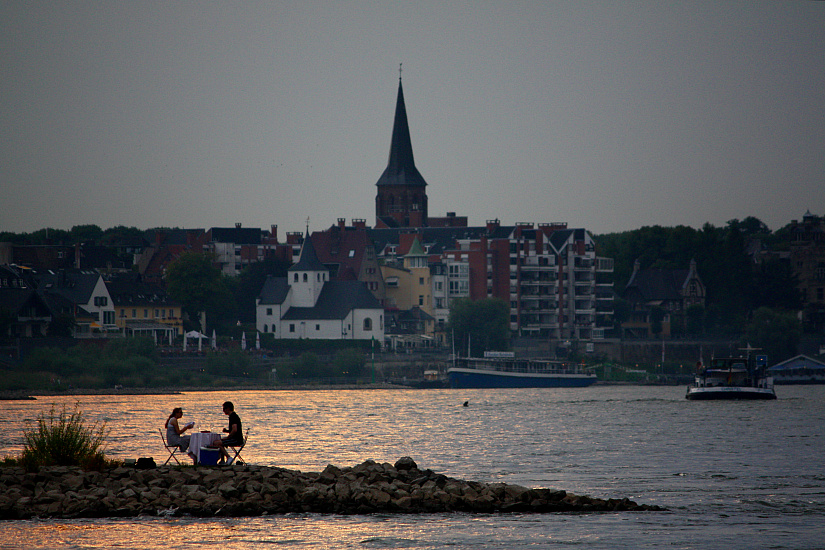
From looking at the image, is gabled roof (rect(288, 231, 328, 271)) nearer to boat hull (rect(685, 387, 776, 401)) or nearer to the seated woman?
boat hull (rect(685, 387, 776, 401))

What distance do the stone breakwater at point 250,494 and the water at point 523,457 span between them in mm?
547

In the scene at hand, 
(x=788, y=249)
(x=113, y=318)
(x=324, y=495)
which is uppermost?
(x=788, y=249)

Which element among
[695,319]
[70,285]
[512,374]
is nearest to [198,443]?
[512,374]

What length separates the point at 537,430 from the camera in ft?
217

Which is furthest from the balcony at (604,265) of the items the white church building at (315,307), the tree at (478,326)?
the white church building at (315,307)

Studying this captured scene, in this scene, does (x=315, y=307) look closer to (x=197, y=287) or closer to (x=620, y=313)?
(x=197, y=287)

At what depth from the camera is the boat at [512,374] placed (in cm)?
12431

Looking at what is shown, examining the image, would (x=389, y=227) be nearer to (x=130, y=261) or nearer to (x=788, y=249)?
(x=130, y=261)

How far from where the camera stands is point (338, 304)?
143000 mm

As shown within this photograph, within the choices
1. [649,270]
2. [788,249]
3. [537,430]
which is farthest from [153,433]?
[788,249]

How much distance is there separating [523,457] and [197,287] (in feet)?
309

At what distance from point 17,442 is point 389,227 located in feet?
464

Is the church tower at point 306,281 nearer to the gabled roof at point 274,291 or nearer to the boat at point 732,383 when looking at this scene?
the gabled roof at point 274,291

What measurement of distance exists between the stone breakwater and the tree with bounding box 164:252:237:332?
356 feet
